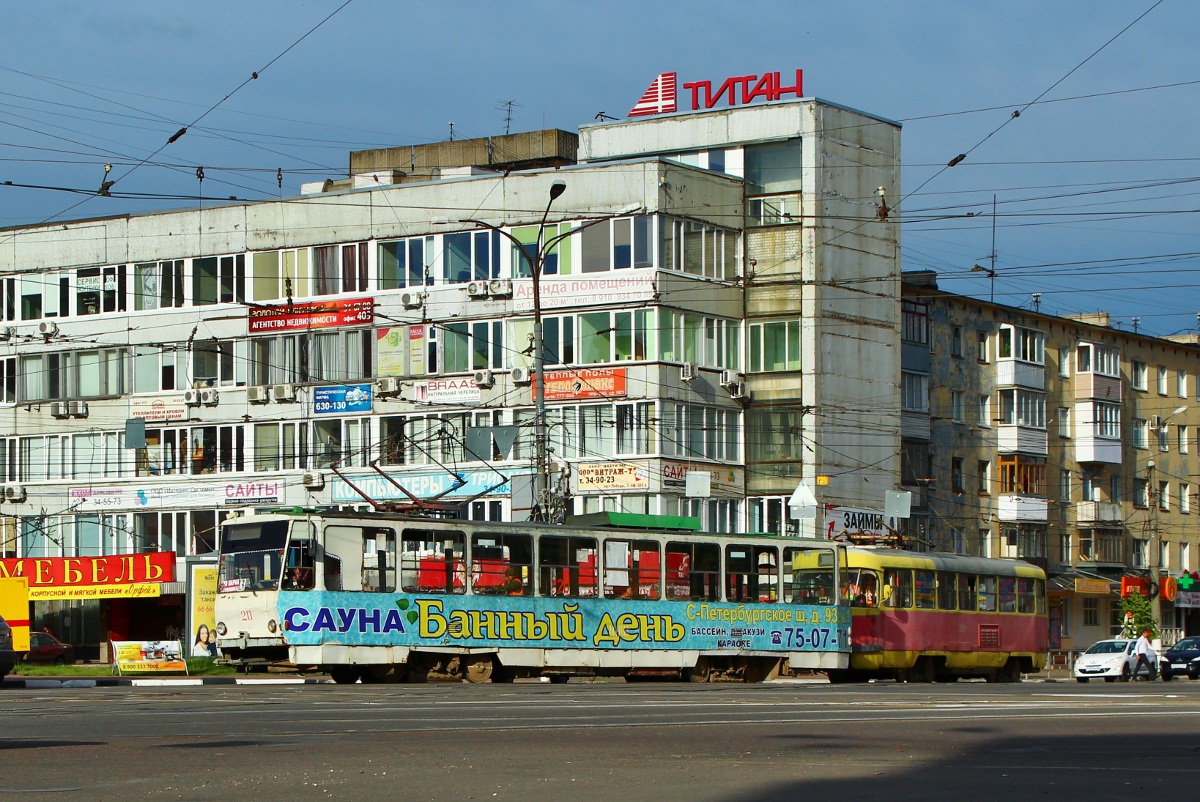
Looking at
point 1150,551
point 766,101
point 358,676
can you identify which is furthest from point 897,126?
point 358,676

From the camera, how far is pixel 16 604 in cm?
3644

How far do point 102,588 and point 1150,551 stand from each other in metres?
42.9

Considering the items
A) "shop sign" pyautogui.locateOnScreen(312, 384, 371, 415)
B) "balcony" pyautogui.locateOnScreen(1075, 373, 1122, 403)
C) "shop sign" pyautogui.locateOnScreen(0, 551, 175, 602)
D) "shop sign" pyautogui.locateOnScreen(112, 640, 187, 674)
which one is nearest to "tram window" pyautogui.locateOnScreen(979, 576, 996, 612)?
"shop sign" pyautogui.locateOnScreen(112, 640, 187, 674)

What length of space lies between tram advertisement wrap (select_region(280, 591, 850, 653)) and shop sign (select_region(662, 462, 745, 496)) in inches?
557

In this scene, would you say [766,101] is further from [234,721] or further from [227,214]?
[234,721]

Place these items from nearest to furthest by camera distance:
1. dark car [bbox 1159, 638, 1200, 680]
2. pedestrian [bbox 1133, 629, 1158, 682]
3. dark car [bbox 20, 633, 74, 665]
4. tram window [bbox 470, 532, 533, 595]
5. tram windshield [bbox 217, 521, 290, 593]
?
tram windshield [bbox 217, 521, 290, 593] → tram window [bbox 470, 532, 533, 595] → pedestrian [bbox 1133, 629, 1158, 682] → dark car [bbox 1159, 638, 1200, 680] → dark car [bbox 20, 633, 74, 665]

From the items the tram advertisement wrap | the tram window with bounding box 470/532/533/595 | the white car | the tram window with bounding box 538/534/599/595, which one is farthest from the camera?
the white car

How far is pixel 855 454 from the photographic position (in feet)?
180

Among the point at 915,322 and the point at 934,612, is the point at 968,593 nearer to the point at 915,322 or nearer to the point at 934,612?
the point at 934,612

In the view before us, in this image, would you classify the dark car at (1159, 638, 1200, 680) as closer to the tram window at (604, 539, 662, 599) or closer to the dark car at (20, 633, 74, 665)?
the tram window at (604, 539, 662, 599)

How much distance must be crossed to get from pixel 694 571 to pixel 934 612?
24.7 ft

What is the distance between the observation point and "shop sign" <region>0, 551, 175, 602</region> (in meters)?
53.7

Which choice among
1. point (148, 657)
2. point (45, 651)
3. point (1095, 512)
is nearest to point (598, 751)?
point (148, 657)

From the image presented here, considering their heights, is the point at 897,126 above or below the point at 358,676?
above
